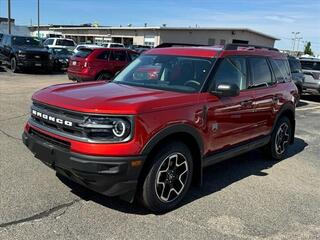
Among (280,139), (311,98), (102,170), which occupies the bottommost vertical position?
(311,98)

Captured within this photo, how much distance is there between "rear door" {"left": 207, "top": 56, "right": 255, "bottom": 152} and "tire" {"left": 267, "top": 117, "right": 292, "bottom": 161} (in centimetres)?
105

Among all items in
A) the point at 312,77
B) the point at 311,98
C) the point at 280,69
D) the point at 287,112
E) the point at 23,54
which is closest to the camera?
the point at 280,69

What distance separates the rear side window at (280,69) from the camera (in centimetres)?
720

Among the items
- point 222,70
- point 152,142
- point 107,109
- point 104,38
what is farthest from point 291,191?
point 104,38

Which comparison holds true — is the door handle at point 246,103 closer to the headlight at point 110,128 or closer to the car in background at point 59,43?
the headlight at point 110,128

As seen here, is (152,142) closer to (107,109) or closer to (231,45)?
(107,109)

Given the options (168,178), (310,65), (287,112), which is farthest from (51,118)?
(310,65)

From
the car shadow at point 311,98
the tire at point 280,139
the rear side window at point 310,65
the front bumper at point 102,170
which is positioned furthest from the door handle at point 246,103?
the rear side window at point 310,65

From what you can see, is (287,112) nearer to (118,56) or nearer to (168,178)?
(168,178)

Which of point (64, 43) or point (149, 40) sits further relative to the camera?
point (149, 40)

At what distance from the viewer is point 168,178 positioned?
4809 mm

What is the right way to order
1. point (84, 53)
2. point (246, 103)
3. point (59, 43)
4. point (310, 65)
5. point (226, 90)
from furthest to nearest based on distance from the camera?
point (59, 43)
point (310, 65)
point (84, 53)
point (246, 103)
point (226, 90)

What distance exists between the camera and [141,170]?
439 cm

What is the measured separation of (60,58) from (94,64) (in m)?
10.2
